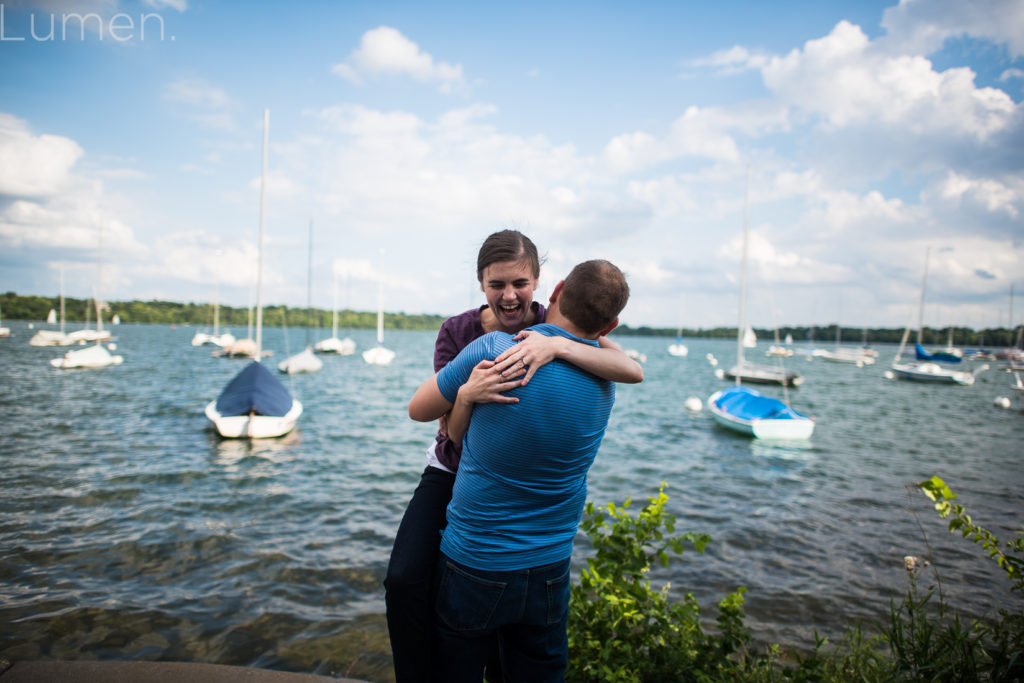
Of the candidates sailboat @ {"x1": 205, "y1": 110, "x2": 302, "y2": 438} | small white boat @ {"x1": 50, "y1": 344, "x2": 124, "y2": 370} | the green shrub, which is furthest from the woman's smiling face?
small white boat @ {"x1": 50, "y1": 344, "x2": 124, "y2": 370}

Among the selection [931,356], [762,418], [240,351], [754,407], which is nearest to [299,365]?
[240,351]

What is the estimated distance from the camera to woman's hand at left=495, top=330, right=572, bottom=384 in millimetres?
1852

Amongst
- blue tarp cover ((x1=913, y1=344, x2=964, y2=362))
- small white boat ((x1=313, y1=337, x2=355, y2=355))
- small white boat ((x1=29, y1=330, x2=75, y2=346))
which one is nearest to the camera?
small white boat ((x1=29, y1=330, x2=75, y2=346))

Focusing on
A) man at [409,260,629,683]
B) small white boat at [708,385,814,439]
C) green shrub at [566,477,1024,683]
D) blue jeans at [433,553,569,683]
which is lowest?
small white boat at [708,385,814,439]

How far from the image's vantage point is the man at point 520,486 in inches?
75.9

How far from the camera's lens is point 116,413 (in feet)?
63.8

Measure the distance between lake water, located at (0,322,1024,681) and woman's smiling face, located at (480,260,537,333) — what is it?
162 inches

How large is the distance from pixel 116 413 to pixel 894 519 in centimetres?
2345

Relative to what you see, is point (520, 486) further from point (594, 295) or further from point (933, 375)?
point (933, 375)

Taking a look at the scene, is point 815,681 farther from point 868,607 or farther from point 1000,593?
point 1000,593

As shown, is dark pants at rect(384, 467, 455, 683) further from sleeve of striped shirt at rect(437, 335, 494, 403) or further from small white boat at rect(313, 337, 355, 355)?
small white boat at rect(313, 337, 355, 355)

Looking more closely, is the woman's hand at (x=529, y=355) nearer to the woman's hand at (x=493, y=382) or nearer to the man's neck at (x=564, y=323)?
the woman's hand at (x=493, y=382)

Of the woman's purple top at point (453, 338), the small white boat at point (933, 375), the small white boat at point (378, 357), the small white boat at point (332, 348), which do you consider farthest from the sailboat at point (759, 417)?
the small white boat at point (332, 348)

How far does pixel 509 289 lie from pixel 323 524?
26.8 feet
